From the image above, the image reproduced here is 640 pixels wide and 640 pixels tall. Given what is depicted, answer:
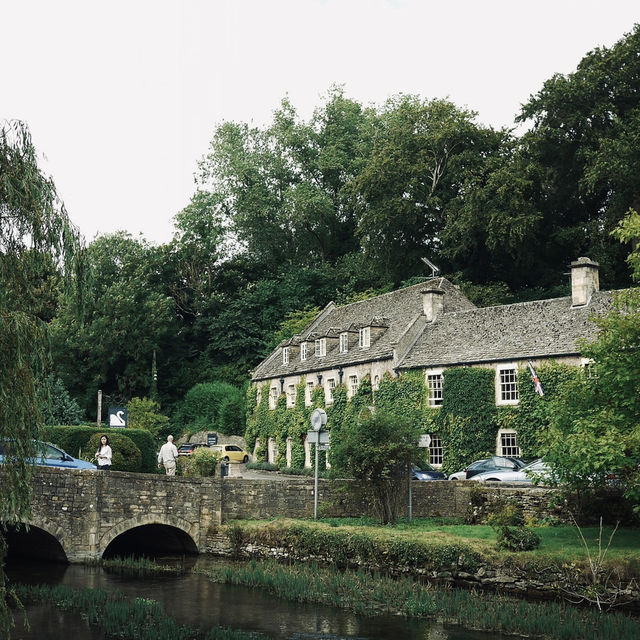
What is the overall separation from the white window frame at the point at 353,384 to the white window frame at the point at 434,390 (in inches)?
230

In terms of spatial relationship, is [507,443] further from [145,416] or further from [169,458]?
[145,416]

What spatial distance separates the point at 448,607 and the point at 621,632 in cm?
380

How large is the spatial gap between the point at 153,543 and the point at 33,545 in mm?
4765

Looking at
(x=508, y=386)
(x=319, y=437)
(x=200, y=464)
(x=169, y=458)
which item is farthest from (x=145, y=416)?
(x=319, y=437)

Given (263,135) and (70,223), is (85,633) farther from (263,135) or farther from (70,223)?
(263,135)

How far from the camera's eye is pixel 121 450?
32.0 meters

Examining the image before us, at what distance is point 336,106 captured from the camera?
73.6 m

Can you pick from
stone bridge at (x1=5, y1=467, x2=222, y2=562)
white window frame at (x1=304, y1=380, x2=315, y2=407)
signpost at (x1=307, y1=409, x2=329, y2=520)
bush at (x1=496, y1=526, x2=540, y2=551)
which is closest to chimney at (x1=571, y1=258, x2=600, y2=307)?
signpost at (x1=307, y1=409, x2=329, y2=520)

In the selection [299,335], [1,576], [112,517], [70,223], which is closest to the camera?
[1,576]

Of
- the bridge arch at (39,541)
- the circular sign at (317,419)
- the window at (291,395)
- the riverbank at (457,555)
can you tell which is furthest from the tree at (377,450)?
the window at (291,395)

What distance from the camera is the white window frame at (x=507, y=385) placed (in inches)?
1524

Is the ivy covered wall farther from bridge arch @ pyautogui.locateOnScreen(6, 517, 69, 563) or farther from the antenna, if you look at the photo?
bridge arch @ pyautogui.locateOnScreen(6, 517, 69, 563)

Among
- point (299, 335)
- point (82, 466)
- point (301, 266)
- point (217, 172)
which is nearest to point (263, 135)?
point (217, 172)

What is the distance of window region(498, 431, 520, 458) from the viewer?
38438 millimetres
